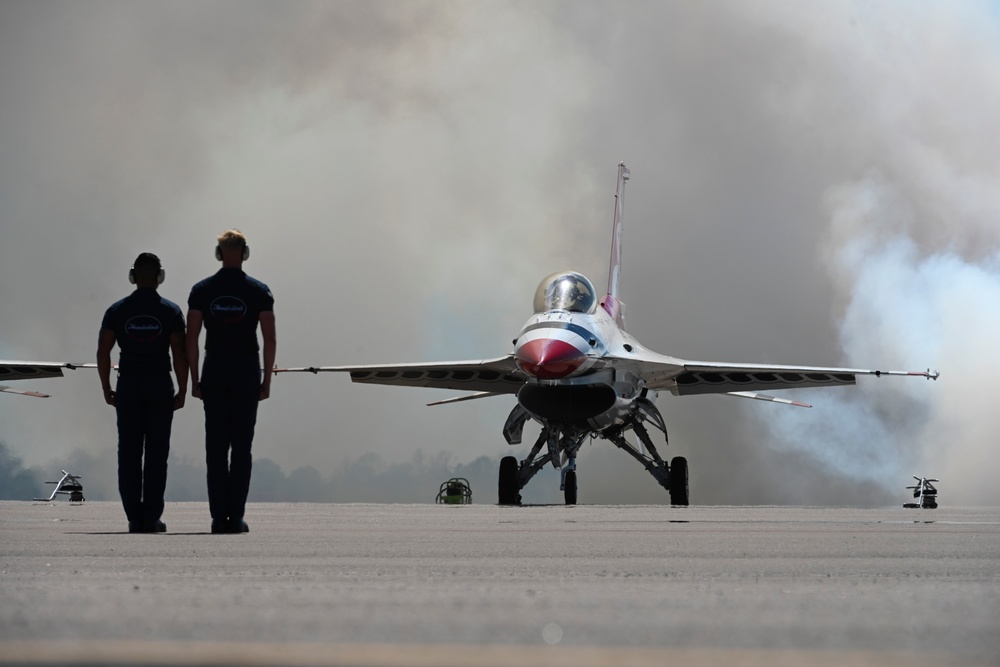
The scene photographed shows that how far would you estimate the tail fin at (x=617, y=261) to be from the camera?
36.0 m

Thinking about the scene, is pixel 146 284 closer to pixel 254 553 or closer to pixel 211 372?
pixel 211 372

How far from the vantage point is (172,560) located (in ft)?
21.2

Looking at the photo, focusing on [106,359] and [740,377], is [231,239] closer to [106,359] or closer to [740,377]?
[106,359]

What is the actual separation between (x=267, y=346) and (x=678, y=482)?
66.2 feet

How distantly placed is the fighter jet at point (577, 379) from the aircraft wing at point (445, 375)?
0.02m

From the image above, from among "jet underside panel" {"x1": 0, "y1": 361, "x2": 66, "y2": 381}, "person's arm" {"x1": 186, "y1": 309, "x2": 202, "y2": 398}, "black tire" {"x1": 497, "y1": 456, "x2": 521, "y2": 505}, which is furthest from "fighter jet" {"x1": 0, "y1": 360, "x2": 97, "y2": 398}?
"person's arm" {"x1": 186, "y1": 309, "x2": 202, "y2": 398}

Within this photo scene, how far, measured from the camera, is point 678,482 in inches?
1133

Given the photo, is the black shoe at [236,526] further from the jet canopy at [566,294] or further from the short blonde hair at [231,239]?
the jet canopy at [566,294]

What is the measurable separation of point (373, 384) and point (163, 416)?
22.3 meters

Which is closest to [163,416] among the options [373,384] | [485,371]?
[485,371]

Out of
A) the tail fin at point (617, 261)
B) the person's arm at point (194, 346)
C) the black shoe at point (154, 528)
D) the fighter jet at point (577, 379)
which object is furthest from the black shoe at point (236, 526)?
the tail fin at point (617, 261)

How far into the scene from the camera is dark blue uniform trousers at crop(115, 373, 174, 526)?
31.4 feet

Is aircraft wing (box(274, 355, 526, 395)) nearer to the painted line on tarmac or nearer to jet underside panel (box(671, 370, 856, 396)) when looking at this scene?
jet underside panel (box(671, 370, 856, 396))

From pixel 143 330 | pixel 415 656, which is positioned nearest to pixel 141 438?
pixel 143 330
